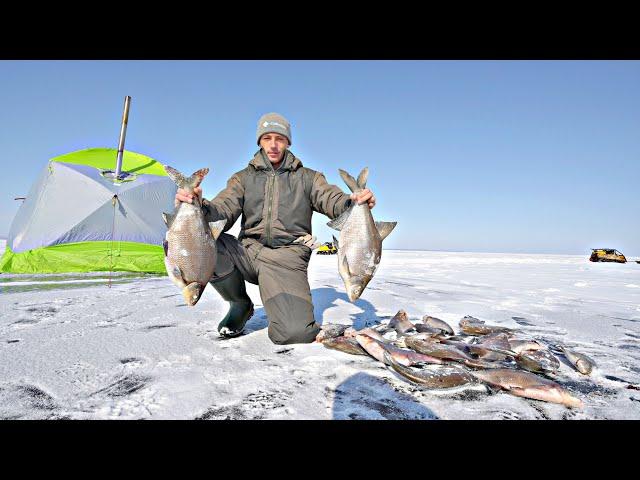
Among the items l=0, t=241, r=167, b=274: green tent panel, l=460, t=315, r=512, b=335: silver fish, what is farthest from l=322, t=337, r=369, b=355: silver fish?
l=0, t=241, r=167, b=274: green tent panel

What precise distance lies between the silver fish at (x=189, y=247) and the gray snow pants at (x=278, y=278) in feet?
2.26

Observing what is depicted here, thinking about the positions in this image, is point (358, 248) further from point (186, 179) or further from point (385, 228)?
point (186, 179)

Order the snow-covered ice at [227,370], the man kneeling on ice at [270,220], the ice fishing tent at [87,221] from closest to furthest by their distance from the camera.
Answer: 1. the snow-covered ice at [227,370]
2. the man kneeling on ice at [270,220]
3. the ice fishing tent at [87,221]

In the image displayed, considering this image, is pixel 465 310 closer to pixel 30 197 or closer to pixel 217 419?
pixel 217 419

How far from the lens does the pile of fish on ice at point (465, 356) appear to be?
2.30 meters

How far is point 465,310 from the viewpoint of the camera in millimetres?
5262

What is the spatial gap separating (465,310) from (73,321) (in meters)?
5.11

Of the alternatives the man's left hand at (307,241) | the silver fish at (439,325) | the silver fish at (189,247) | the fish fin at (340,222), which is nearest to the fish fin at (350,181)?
the fish fin at (340,222)

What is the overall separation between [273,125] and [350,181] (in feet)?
4.24

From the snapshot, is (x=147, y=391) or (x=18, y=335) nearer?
(x=147, y=391)

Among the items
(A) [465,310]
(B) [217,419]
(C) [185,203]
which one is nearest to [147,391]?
(B) [217,419]

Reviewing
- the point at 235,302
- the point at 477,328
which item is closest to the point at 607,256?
the point at 477,328

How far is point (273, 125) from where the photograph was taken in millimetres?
3971

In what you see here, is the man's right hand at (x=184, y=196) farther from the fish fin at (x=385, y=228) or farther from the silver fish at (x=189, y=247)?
the fish fin at (x=385, y=228)
